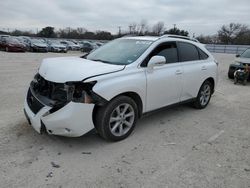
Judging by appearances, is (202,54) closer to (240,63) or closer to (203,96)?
(203,96)

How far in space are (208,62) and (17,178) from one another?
183 inches

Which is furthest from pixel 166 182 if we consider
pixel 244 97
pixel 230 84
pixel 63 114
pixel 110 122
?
pixel 230 84

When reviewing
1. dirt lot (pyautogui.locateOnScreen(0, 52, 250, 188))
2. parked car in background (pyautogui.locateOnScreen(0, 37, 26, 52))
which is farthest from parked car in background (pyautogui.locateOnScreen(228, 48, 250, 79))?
parked car in background (pyautogui.locateOnScreen(0, 37, 26, 52))

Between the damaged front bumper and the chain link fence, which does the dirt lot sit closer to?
the damaged front bumper

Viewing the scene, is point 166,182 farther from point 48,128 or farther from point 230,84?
point 230,84

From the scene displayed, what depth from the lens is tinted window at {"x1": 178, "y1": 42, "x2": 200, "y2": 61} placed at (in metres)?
4.92

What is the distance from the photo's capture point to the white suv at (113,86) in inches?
129

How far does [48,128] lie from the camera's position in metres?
3.33

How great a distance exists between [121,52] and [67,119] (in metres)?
1.79

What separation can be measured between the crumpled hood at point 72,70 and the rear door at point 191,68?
1.67m

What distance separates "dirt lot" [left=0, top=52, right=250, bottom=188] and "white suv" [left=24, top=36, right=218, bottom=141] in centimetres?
33

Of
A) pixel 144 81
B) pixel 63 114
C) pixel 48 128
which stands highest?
pixel 144 81

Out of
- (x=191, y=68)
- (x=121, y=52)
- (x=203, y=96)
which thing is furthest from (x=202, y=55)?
(x=121, y=52)

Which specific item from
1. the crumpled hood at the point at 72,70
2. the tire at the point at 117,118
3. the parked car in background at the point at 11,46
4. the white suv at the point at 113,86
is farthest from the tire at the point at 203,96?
the parked car in background at the point at 11,46
